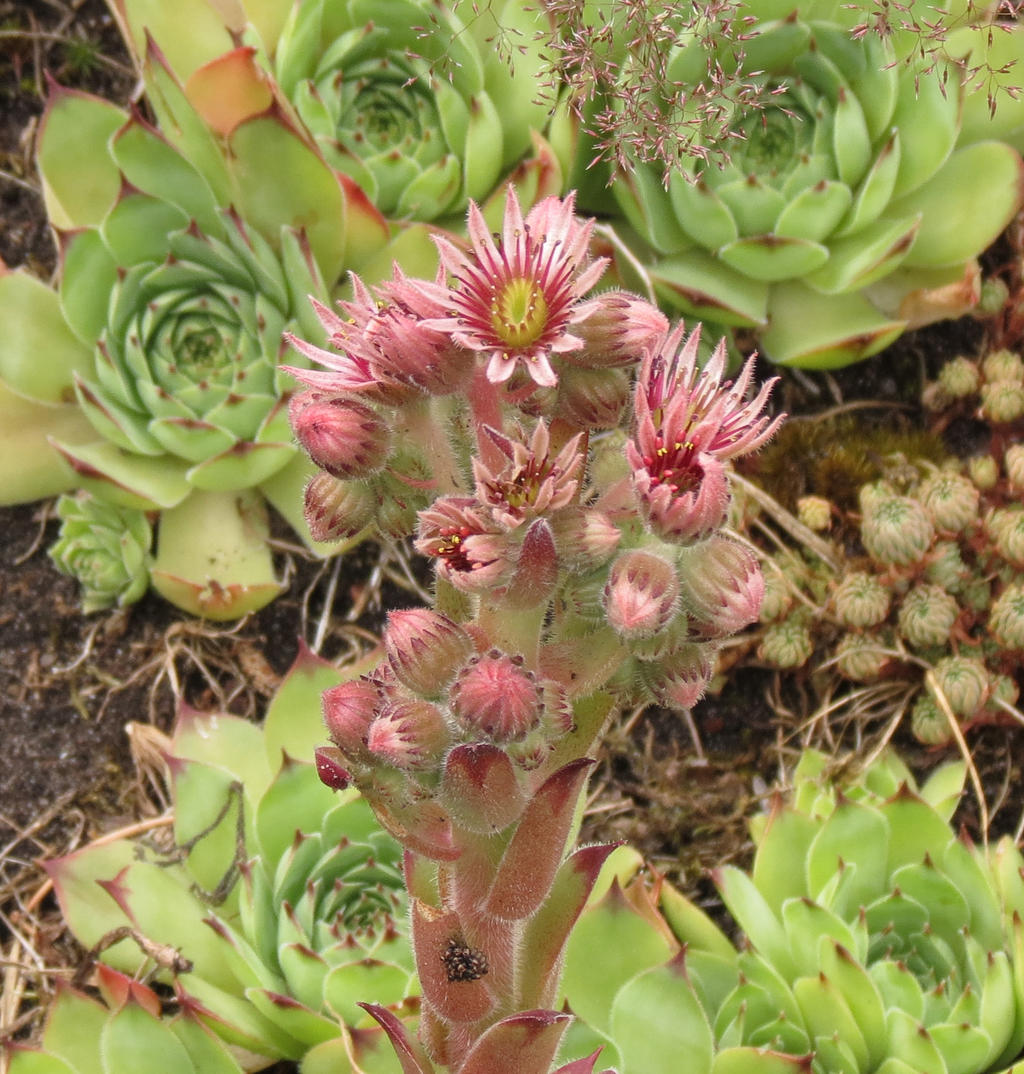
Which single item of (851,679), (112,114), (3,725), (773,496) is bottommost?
(3,725)

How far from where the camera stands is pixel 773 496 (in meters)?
2.62

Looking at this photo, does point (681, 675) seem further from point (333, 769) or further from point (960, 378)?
point (960, 378)

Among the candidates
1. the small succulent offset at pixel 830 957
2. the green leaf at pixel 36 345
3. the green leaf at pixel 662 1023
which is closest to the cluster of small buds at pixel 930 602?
the small succulent offset at pixel 830 957

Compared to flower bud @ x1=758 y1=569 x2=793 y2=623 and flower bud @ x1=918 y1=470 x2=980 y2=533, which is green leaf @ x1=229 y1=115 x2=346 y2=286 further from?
flower bud @ x1=918 y1=470 x2=980 y2=533

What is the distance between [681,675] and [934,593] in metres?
1.17

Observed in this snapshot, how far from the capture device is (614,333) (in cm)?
130

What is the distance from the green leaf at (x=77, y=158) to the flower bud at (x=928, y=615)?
175cm

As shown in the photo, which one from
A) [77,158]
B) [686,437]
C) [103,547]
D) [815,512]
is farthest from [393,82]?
[686,437]

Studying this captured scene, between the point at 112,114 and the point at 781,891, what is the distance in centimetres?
191

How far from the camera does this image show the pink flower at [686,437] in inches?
48.3

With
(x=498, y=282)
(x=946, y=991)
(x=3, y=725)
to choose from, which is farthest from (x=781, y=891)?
(x=3, y=725)

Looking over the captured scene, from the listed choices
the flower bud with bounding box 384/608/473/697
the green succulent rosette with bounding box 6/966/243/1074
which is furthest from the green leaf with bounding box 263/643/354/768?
the flower bud with bounding box 384/608/473/697

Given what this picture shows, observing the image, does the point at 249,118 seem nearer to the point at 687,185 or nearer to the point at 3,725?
the point at 687,185

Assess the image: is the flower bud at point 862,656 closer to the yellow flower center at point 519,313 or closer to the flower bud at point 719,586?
the flower bud at point 719,586
